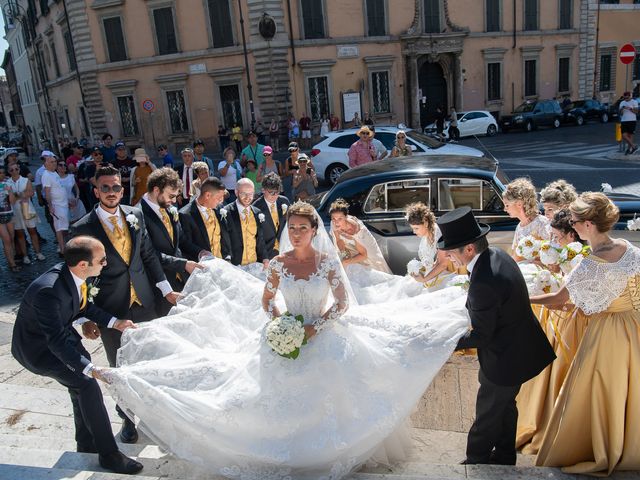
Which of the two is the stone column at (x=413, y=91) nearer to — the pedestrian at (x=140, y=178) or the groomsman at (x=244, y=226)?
the pedestrian at (x=140, y=178)

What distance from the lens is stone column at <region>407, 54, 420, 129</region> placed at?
29.4 meters

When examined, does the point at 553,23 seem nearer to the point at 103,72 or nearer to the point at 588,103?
the point at 588,103

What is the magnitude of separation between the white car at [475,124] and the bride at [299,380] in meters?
24.3

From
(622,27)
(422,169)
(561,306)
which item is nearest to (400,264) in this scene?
(422,169)

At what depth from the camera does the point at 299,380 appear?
369cm

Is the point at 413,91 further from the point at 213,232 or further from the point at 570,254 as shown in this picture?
the point at 570,254

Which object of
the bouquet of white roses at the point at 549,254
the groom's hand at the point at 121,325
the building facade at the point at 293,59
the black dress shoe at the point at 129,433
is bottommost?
the black dress shoe at the point at 129,433

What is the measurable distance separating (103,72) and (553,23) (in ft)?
86.6

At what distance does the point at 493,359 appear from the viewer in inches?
141

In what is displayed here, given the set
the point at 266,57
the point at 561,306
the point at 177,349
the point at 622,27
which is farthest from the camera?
the point at 622,27

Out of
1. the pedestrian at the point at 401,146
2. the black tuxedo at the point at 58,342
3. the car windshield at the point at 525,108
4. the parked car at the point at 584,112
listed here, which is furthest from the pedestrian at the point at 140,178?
the parked car at the point at 584,112

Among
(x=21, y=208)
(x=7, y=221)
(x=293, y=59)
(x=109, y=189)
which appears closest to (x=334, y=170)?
(x=21, y=208)

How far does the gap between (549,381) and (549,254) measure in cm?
108

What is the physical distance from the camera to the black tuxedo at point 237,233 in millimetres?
6234
